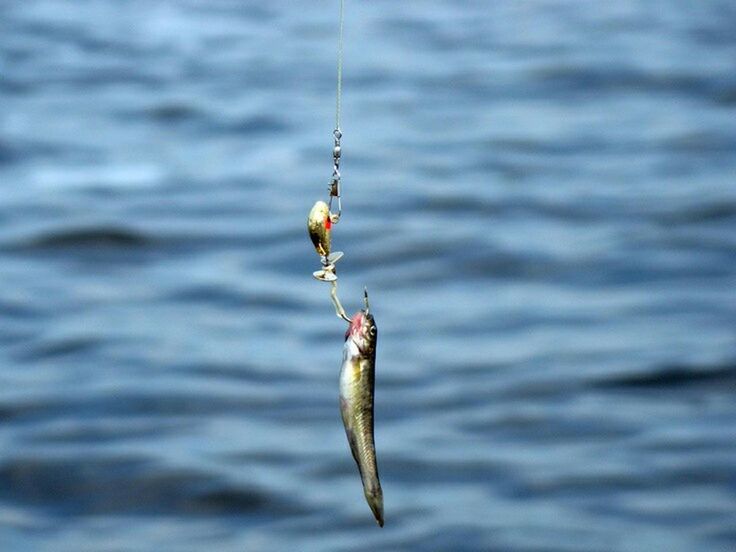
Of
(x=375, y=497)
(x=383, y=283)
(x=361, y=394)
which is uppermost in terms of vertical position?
(x=361, y=394)

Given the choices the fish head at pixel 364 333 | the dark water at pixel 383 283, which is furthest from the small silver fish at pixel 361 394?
the dark water at pixel 383 283

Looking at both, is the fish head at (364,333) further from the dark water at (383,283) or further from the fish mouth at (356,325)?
the dark water at (383,283)

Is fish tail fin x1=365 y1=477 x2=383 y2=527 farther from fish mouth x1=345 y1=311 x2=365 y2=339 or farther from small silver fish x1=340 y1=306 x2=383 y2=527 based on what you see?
fish mouth x1=345 y1=311 x2=365 y2=339

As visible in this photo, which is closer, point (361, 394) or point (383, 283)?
point (361, 394)

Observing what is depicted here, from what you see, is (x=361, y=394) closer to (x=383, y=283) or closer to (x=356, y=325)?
(x=356, y=325)

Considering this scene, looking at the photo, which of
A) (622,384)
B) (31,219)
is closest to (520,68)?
(31,219)

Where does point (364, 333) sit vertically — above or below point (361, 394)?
above

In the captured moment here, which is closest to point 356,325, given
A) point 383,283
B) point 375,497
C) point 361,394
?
point 361,394
